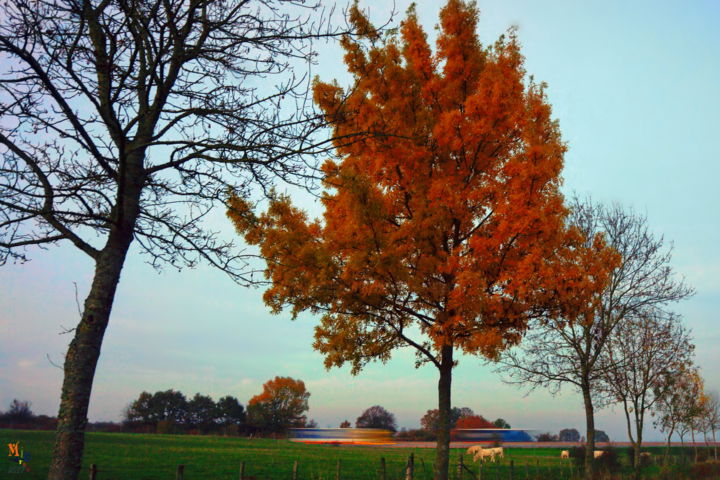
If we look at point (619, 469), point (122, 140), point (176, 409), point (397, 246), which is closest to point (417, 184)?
point (397, 246)

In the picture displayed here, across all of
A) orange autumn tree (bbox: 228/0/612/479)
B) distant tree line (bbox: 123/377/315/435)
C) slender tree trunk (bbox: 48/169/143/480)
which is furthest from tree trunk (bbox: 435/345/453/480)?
distant tree line (bbox: 123/377/315/435)

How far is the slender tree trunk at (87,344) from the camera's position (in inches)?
186

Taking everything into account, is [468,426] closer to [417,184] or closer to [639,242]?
[639,242]

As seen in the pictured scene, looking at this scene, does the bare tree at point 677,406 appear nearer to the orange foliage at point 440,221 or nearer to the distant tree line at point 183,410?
the orange foliage at point 440,221

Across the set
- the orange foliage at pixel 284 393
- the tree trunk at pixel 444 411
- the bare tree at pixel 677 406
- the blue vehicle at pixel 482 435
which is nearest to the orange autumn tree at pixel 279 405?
the orange foliage at pixel 284 393

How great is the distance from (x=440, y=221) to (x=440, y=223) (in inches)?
8.2

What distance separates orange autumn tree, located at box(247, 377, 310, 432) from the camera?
314ft

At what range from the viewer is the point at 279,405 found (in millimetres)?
103312

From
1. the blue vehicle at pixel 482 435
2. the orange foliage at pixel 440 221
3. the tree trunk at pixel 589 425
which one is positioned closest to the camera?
the orange foliage at pixel 440 221

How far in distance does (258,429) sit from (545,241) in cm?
9289

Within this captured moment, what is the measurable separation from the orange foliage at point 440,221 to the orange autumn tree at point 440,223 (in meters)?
0.03

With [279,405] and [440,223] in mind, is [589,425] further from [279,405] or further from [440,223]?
[279,405]

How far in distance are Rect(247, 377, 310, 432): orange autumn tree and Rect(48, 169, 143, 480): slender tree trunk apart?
9560 cm

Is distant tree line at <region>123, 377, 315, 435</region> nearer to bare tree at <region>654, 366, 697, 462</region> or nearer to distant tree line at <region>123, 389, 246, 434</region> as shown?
distant tree line at <region>123, 389, 246, 434</region>
